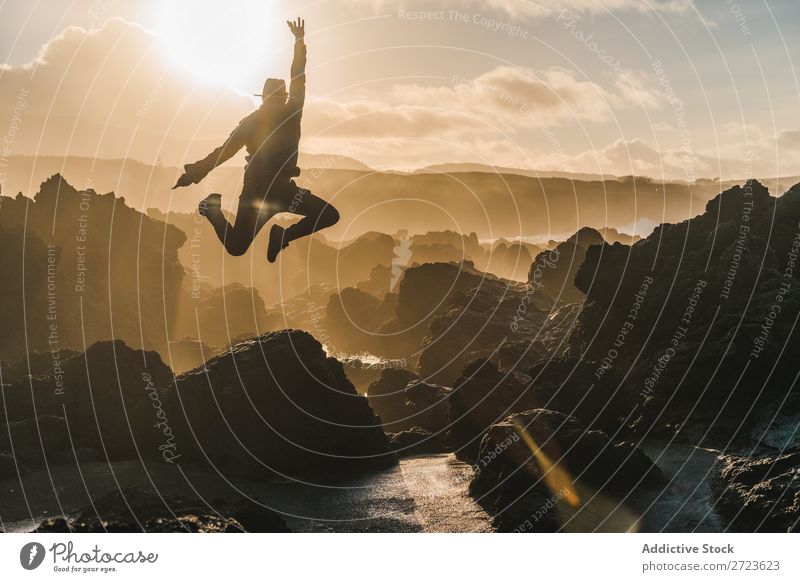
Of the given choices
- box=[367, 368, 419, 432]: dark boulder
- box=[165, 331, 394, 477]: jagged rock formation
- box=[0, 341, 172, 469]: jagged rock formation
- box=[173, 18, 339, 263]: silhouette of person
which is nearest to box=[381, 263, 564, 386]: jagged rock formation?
box=[367, 368, 419, 432]: dark boulder

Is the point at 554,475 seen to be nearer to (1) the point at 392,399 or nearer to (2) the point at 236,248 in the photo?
(2) the point at 236,248

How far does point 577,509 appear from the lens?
36719 mm

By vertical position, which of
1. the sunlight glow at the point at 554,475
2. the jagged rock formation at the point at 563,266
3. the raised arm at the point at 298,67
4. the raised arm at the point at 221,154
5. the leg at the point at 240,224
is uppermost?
the raised arm at the point at 298,67

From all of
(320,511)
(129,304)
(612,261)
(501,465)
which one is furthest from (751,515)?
(129,304)

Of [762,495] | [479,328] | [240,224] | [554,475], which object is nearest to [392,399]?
[479,328]

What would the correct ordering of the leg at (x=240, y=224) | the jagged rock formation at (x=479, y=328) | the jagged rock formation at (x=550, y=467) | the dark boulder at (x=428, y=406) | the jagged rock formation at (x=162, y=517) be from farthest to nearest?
the jagged rock formation at (x=479, y=328), the dark boulder at (x=428, y=406), the jagged rock formation at (x=550, y=467), the jagged rock formation at (x=162, y=517), the leg at (x=240, y=224)

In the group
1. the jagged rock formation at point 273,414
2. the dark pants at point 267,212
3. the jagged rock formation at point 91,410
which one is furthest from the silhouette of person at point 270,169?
the jagged rock formation at point 273,414

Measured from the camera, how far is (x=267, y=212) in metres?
23.4

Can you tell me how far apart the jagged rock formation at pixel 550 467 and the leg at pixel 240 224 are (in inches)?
783

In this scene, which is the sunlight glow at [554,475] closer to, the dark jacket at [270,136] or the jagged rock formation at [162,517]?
the jagged rock formation at [162,517]

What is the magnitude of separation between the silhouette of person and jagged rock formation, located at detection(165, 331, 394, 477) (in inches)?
1230

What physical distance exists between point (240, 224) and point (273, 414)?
3381cm

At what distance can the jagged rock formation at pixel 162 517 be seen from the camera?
26.5 meters

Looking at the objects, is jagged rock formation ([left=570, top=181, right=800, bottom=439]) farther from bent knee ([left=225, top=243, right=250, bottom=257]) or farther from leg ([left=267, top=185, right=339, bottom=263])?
bent knee ([left=225, top=243, right=250, bottom=257])
